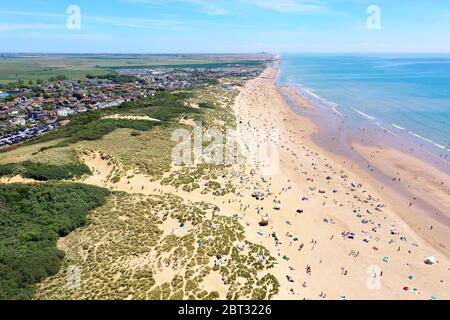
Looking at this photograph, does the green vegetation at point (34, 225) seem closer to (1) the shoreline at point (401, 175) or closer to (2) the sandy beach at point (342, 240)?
(2) the sandy beach at point (342, 240)

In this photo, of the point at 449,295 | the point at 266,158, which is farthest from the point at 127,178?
the point at 449,295

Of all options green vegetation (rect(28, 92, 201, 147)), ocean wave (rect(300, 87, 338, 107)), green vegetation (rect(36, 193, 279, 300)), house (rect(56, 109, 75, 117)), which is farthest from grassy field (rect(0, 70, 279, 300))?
ocean wave (rect(300, 87, 338, 107))

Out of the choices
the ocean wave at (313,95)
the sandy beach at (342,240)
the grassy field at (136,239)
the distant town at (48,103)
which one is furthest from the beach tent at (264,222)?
the ocean wave at (313,95)

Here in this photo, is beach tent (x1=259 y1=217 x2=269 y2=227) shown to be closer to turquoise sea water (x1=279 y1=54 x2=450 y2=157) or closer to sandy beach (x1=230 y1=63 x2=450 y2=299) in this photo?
sandy beach (x1=230 y1=63 x2=450 y2=299)

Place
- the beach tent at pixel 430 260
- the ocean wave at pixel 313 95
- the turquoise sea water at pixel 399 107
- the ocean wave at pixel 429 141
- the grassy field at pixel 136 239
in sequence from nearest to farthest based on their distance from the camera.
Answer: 1. the grassy field at pixel 136 239
2. the beach tent at pixel 430 260
3. the ocean wave at pixel 429 141
4. the turquoise sea water at pixel 399 107
5. the ocean wave at pixel 313 95

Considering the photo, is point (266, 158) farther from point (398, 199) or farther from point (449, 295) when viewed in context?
point (449, 295)

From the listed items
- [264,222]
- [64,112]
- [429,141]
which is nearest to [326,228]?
[264,222]
